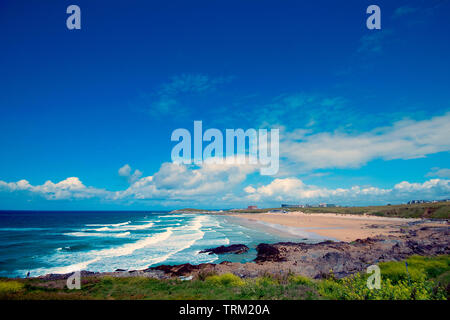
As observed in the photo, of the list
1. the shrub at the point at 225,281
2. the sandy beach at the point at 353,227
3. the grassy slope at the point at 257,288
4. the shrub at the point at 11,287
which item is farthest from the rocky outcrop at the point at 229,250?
the shrub at the point at 11,287

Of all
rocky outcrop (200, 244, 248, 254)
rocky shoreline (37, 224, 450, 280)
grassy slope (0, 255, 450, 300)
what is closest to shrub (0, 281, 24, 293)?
grassy slope (0, 255, 450, 300)

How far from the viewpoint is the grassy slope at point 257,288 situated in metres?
8.66

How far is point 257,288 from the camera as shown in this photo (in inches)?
397

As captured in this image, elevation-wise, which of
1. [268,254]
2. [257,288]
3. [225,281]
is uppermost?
[257,288]

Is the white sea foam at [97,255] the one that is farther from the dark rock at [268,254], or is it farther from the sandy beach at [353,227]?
the sandy beach at [353,227]

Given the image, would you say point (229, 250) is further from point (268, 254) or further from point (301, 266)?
point (301, 266)

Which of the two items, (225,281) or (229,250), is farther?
(229,250)

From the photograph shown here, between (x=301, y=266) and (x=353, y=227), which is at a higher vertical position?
(x=301, y=266)


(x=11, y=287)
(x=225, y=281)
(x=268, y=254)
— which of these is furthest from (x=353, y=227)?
(x=11, y=287)

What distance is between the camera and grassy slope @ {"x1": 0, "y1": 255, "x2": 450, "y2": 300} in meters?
8.66

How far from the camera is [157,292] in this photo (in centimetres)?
1068

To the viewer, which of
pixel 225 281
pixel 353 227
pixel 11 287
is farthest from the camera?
pixel 353 227
